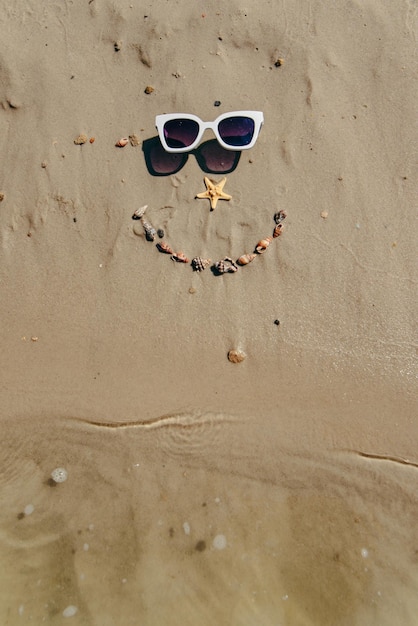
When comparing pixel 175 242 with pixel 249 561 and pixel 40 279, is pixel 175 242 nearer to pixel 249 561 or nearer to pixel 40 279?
pixel 40 279

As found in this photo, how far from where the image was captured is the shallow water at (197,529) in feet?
12.7

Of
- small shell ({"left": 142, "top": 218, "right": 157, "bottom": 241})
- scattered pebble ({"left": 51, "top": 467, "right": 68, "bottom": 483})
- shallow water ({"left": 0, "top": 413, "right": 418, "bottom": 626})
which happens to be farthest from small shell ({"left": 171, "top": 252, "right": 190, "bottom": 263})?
scattered pebble ({"left": 51, "top": 467, "right": 68, "bottom": 483})

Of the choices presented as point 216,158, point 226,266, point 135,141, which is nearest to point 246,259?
point 226,266

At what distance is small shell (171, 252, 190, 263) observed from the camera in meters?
4.26

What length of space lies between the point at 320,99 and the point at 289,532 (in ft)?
13.9

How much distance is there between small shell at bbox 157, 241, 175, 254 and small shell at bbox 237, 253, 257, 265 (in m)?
0.68

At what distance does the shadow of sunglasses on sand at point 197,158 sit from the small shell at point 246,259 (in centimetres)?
90

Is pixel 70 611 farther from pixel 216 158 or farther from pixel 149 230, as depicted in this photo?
pixel 216 158

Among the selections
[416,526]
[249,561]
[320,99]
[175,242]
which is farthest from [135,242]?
[416,526]

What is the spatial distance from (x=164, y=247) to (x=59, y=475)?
2460 mm

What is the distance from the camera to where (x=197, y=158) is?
441 cm

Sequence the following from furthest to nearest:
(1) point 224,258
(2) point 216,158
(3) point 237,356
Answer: (2) point 216,158
(1) point 224,258
(3) point 237,356

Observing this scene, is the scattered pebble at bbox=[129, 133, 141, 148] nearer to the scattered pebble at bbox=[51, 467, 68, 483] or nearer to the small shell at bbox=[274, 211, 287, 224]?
the small shell at bbox=[274, 211, 287, 224]

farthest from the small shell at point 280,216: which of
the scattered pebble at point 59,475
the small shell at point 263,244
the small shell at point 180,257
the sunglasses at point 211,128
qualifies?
the scattered pebble at point 59,475
